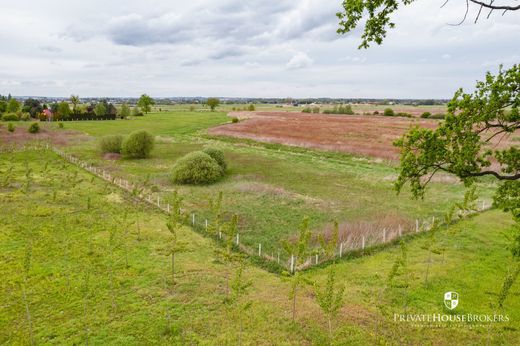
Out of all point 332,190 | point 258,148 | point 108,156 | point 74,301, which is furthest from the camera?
point 258,148

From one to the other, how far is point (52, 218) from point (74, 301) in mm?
11911

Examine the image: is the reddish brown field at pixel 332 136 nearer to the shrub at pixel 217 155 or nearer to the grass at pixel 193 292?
the shrub at pixel 217 155

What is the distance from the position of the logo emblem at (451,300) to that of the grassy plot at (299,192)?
19.7ft

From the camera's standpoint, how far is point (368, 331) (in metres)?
12.6

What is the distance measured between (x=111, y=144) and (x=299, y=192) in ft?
109

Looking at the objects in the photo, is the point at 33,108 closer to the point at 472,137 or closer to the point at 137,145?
the point at 137,145

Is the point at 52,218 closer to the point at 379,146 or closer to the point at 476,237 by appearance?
the point at 476,237

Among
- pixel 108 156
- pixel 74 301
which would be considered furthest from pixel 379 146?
pixel 74 301

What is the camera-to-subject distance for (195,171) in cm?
3475

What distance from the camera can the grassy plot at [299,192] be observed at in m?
23.1

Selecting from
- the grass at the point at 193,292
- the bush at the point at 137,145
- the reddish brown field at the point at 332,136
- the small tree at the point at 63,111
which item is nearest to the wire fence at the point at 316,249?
the grass at the point at 193,292

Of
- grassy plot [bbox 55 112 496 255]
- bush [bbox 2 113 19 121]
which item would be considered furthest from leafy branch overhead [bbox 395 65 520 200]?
bush [bbox 2 113 19 121]

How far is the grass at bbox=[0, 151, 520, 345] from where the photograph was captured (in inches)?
487

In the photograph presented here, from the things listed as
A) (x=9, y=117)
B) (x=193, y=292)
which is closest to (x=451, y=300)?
(x=193, y=292)
